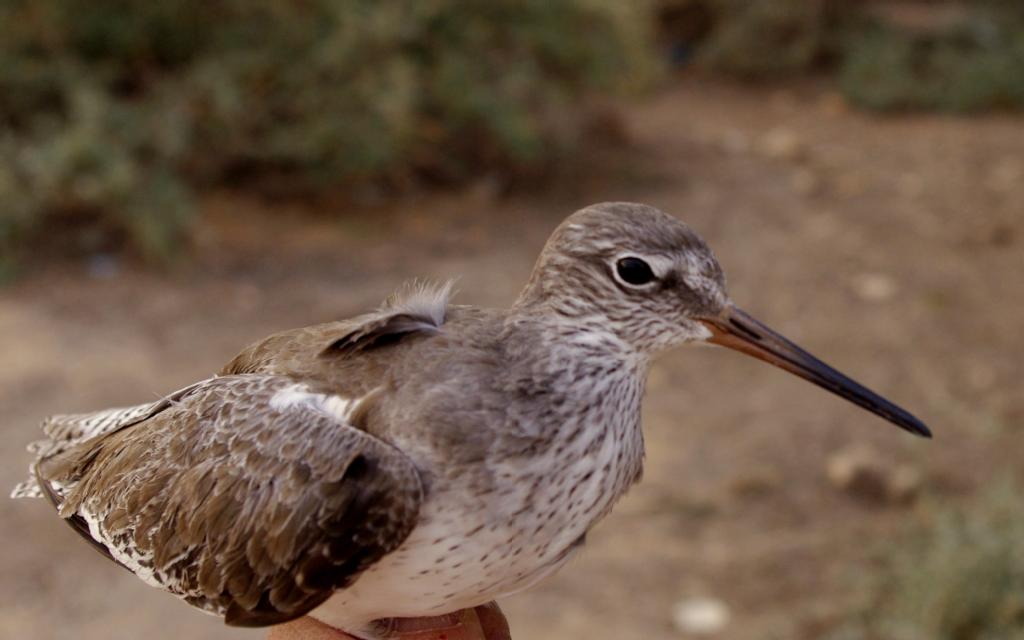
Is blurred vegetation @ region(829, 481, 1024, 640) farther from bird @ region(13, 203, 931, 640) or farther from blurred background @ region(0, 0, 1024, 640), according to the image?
bird @ region(13, 203, 931, 640)

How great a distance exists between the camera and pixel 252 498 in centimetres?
274

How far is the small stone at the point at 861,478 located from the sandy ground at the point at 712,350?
88 millimetres

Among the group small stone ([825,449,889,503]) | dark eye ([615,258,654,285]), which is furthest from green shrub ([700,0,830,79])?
dark eye ([615,258,654,285])

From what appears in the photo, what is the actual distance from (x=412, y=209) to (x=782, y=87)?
21.4 ft

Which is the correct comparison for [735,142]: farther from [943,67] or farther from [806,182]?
[943,67]

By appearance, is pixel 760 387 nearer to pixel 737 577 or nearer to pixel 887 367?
pixel 887 367

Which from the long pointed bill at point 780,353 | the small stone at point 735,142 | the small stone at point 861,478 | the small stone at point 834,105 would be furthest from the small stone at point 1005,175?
the long pointed bill at point 780,353

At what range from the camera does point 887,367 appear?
8.43 metres

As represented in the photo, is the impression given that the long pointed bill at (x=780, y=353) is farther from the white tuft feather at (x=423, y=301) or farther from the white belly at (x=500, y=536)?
the white tuft feather at (x=423, y=301)

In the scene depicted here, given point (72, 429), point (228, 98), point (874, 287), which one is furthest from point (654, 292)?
point (228, 98)

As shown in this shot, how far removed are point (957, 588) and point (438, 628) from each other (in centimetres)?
319

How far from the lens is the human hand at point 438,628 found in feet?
9.59

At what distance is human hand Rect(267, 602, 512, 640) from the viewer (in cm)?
292

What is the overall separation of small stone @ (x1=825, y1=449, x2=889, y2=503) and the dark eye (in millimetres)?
4760
